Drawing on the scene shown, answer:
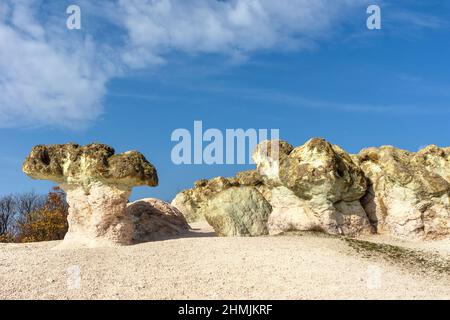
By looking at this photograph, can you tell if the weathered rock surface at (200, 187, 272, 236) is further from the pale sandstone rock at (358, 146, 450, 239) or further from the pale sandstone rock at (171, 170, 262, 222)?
the pale sandstone rock at (171, 170, 262, 222)

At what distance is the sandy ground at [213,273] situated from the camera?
35.0 feet

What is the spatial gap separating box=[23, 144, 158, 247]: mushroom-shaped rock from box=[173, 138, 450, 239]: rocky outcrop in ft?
13.3

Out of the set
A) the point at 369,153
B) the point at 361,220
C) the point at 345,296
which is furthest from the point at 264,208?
the point at 345,296

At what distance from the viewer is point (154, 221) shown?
18.8m

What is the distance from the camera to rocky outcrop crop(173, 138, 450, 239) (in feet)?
58.6

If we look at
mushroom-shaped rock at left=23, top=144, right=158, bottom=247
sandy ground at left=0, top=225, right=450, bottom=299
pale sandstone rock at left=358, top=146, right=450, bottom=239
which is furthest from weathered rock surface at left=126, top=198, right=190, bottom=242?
pale sandstone rock at left=358, top=146, right=450, bottom=239

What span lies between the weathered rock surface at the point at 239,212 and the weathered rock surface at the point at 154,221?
1.81 m

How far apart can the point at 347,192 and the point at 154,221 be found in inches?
303

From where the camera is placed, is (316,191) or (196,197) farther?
(196,197)

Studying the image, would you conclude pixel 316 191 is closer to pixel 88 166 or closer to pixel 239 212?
pixel 239 212

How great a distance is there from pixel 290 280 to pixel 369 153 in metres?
10.5

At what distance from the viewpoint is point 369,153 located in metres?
20.5

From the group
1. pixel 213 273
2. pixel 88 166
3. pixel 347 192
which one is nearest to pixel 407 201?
pixel 347 192

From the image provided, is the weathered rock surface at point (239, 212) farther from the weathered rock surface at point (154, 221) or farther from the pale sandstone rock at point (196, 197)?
the pale sandstone rock at point (196, 197)
